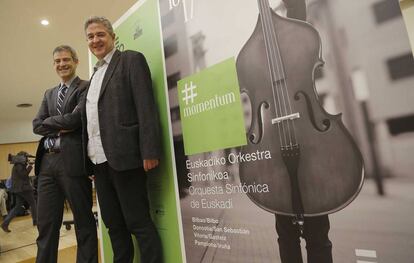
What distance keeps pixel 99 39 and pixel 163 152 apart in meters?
0.67

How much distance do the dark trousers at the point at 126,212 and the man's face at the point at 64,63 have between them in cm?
66

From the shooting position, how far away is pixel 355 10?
84 centimetres

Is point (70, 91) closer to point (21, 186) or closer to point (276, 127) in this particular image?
point (276, 127)

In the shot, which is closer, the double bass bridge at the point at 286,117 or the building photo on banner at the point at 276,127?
the building photo on banner at the point at 276,127

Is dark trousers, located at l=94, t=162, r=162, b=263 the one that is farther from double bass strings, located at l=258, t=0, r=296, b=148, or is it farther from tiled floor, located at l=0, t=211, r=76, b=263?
tiled floor, located at l=0, t=211, r=76, b=263

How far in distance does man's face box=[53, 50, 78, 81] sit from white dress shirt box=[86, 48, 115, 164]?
0.31m

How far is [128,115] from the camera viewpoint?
1364 mm

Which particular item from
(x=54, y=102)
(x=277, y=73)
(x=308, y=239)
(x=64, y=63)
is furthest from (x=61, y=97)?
(x=308, y=239)

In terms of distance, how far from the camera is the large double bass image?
88 centimetres

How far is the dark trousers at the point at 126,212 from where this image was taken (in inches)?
53.6

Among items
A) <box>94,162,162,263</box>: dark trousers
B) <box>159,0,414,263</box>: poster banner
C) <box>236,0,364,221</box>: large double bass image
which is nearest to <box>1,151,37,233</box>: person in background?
<box>94,162,162,263</box>: dark trousers

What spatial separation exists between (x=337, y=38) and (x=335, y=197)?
0.48 meters

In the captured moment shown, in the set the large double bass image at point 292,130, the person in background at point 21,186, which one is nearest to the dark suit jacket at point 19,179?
the person in background at point 21,186

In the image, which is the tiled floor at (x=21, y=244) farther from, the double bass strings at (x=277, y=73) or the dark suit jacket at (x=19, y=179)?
the double bass strings at (x=277, y=73)
